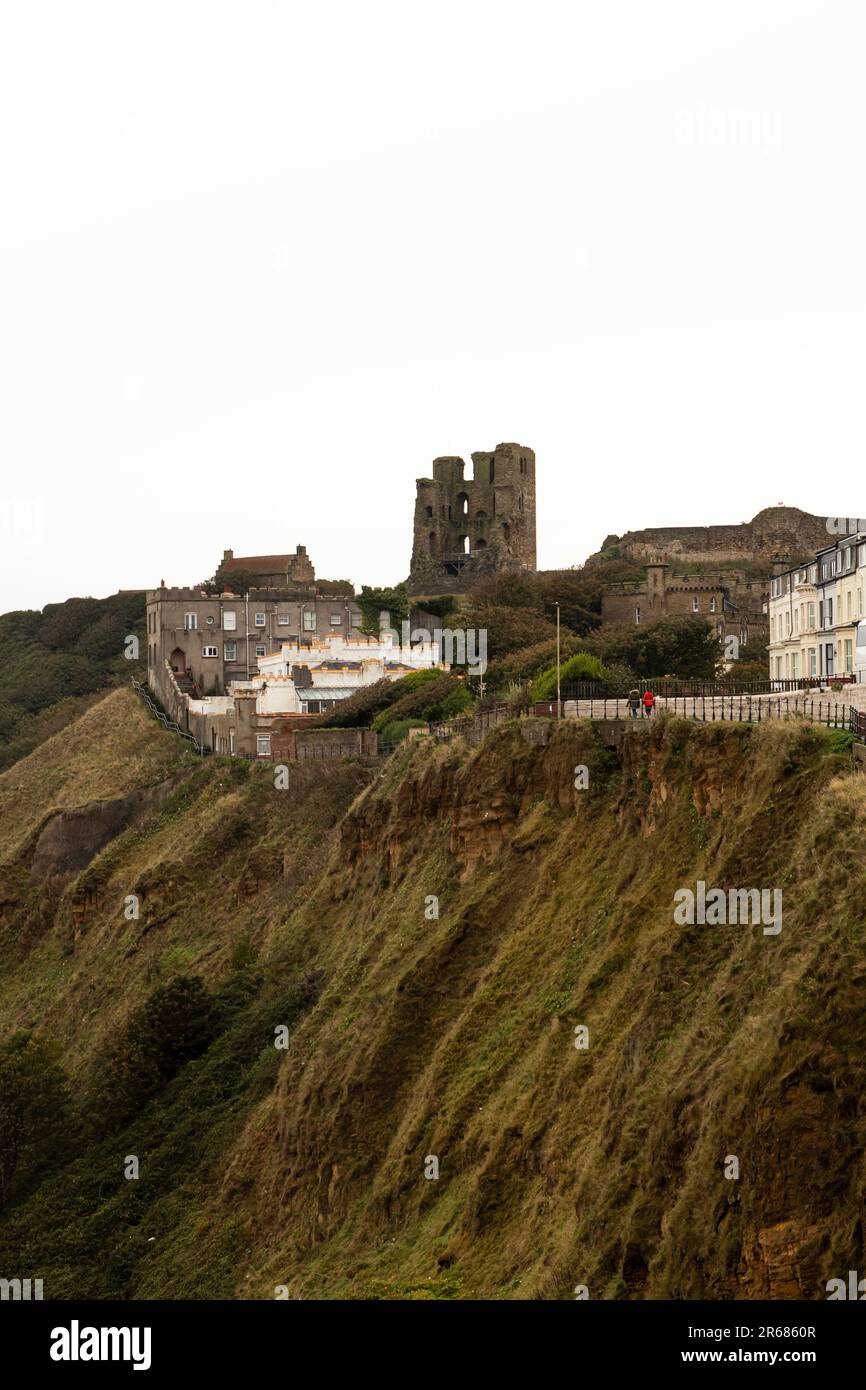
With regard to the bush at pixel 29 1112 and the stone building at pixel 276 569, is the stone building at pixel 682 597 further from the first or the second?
the bush at pixel 29 1112

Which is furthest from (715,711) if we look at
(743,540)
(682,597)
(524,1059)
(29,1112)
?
(743,540)

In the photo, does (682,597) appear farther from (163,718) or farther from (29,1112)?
(29,1112)

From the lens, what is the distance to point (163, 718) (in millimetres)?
72750

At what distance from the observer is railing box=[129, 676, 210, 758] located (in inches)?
2581

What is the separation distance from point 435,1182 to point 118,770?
143 feet

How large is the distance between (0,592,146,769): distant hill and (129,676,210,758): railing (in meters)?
6.59

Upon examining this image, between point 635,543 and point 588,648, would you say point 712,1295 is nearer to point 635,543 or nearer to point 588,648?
point 588,648

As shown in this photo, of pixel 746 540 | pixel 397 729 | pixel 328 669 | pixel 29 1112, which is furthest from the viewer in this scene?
pixel 746 540

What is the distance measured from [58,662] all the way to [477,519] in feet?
90.4

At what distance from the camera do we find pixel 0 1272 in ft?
116

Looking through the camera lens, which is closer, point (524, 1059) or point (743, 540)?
point (524, 1059)

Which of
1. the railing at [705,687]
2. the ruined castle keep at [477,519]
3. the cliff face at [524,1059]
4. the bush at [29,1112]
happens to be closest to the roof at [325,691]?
the cliff face at [524,1059]

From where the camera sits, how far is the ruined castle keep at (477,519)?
306 feet

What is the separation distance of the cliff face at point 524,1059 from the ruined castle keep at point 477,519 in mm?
47087
